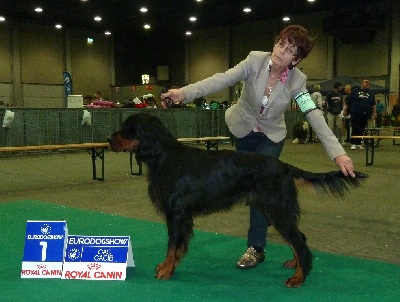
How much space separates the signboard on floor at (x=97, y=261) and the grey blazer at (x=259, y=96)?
1.03 metres

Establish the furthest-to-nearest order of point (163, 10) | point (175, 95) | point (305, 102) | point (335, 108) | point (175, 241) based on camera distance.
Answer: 1. point (163, 10)
2. point (335, 108)
3. point (305, 102)
4. point (175, 241)
5. point (175, 95)

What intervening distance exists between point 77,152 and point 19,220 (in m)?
7.74

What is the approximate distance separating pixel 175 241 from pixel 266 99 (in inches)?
A: 40.9

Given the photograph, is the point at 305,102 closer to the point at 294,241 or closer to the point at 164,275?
the point at 294,241

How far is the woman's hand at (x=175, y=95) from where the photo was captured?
2.66m

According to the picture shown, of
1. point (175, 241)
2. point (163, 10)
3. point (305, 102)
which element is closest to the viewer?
point (175, 241)

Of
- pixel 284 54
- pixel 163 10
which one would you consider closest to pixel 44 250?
pixel 284 54

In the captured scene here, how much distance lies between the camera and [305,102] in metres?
2.97

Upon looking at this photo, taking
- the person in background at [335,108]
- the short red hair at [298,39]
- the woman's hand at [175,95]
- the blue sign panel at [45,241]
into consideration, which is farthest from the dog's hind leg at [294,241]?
the person in background at [335,108]

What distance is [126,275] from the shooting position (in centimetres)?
287

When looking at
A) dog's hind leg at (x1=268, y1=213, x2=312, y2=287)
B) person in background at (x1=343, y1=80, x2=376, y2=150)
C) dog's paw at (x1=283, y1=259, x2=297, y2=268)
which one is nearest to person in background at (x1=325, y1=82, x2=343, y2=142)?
person in background at (x1=343, y1=80, x2=376, y2=150)

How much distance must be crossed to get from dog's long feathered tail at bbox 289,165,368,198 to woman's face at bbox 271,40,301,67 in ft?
2.23

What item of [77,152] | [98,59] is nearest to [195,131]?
[77,152]

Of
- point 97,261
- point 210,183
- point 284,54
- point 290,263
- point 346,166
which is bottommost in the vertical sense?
point 290,263
